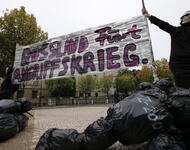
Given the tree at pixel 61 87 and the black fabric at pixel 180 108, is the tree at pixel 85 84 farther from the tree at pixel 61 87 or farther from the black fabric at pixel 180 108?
the black fabric at pixel 180 108

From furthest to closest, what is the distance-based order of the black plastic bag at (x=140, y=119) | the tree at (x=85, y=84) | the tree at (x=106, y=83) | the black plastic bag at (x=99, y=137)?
the tree at (x=106, y=83)
the tree at (x=85, y=84)
the black plastic bag at (x=99, y=137)
the black plastic bag at (x=140, y=119)

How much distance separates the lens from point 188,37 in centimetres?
304

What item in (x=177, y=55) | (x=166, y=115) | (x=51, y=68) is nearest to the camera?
(x=166, y=115)

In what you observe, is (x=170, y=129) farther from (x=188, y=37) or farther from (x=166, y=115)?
(x=188, y=37)

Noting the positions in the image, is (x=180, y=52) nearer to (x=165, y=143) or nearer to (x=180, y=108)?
(x=180, y=108)

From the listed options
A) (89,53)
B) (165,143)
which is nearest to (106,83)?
(89,53)

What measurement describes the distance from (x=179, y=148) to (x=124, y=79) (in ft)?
129

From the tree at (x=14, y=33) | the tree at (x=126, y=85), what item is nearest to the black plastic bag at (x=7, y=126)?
the tree at (x=14, y=33)

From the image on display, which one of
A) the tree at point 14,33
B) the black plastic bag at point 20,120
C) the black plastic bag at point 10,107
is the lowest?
the black plastic bag at point 20,120

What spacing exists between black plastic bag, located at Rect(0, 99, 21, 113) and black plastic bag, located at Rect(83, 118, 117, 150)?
95.1 inches

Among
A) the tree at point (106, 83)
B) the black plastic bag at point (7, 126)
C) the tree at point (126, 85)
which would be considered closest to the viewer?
the black plastic bag at point (7, 126)

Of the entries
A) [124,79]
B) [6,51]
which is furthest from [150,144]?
[124,79]

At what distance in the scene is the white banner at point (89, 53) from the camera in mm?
4410

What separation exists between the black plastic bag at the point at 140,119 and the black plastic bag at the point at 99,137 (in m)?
0.08
